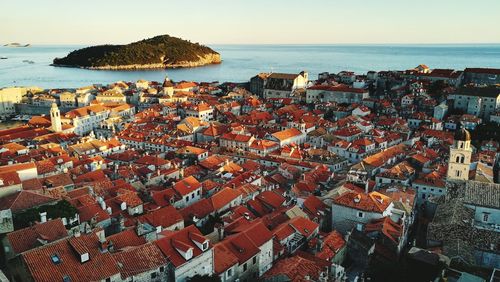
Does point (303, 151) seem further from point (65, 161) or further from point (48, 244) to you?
point (48, 244)

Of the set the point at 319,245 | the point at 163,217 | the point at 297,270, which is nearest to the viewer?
the point at 297,270

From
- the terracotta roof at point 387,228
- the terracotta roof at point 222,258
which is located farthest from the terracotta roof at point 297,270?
the terracotta roof at point 387,228

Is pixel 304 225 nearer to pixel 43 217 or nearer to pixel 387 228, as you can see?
pixel 387 228

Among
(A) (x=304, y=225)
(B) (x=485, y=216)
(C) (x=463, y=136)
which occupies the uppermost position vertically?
(C) (x=463, y=136)

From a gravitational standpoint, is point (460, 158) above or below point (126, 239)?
above

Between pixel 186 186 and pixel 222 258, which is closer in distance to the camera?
pixel 222 258

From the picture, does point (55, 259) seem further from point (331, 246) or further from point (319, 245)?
point (331, 246)

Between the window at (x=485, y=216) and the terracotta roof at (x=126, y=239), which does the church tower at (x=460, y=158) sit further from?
the terracotta roof at (x=126, y=239)

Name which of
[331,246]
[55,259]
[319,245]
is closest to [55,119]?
[55,259]

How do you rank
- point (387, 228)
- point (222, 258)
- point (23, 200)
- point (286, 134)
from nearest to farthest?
1. point (222, 258)
2. point (23, 200)
3. point (387, 228)
4. point (286, 134)
